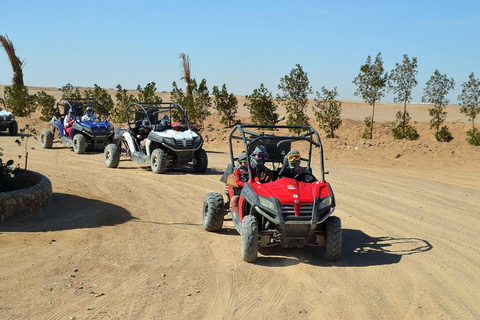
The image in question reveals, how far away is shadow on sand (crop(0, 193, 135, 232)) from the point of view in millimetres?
8992

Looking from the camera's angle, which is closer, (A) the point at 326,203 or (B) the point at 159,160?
(A) the point at 326,203

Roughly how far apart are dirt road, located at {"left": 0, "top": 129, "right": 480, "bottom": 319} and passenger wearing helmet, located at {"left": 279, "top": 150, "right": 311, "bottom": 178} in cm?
115

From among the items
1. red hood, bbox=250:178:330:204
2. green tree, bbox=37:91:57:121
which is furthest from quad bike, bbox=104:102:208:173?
green tree, bbox=37:91:57:121

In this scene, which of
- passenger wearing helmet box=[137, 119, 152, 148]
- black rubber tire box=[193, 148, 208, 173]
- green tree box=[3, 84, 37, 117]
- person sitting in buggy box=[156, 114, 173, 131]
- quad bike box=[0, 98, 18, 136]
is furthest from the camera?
green tree box=[3, 84, 37, 117]

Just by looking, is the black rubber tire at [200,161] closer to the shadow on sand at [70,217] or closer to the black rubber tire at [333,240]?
the shadow on sand at [70,217]

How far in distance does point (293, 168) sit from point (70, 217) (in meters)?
4.15

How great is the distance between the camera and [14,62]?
116ft

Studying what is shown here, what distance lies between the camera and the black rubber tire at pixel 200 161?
15.4m

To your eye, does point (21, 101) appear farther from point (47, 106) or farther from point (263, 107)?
point (263, 107)

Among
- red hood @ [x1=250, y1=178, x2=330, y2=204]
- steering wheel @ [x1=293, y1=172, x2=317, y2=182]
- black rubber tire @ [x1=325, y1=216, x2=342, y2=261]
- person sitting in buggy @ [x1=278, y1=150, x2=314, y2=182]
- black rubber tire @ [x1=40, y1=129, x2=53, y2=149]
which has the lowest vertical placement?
black rubber tire @ [x1=325, y1=216, x2=342, y2=261]

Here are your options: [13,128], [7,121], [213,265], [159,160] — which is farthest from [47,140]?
[213,265]

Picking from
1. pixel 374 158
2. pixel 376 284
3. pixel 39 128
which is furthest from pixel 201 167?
pixel 39 128

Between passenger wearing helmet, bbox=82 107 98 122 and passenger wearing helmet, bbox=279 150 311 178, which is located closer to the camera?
passenger wearing helmet, bbox=279 150 311 178

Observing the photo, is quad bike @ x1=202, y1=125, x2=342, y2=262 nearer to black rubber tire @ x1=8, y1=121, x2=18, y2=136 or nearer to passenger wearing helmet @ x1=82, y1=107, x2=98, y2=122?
passenger wearing helmet @ x1=82, y1=107, x2=98, y2=122
